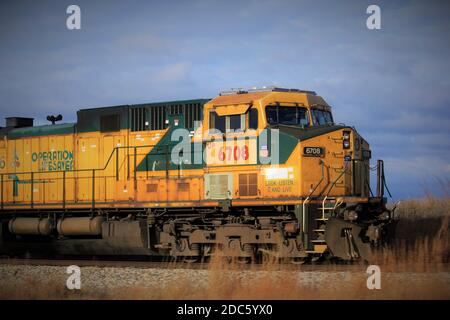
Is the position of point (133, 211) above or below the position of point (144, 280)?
above

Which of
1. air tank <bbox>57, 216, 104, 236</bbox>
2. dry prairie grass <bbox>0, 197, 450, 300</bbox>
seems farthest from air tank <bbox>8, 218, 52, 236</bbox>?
dry prairie grass <bbox>0, 197, 450, 300</bbox>

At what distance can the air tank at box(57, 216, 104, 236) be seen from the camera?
1705 cm

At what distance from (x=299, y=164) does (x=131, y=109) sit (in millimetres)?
5227

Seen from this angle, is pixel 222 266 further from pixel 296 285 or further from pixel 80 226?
pixel 80 226

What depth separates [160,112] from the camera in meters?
16.6

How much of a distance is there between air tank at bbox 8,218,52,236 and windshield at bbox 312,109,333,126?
25.6ft

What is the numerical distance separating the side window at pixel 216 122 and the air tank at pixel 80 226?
418cm

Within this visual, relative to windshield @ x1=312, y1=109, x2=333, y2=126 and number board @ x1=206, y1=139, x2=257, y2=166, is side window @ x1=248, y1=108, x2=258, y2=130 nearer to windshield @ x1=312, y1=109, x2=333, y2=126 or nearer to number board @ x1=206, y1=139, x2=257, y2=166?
number board @ x1=206, y1=139, x2=257, y2=166

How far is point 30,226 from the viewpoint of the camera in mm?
18188

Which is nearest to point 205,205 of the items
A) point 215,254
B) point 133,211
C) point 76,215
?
point 215,254

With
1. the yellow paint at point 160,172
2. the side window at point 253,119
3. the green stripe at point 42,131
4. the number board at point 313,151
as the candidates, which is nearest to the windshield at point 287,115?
the yellow paint at point 160,172

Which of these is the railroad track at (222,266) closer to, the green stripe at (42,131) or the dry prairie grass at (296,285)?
the dry prairie grass at (296,285)

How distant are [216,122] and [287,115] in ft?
5.36
